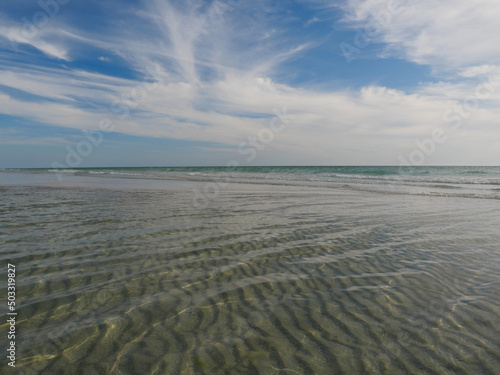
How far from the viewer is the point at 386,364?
106 inches

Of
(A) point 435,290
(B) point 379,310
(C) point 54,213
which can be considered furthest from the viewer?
(C) point 54,213

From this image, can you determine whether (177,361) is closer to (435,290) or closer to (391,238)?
(435,290)

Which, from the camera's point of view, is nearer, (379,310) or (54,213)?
(379,310)

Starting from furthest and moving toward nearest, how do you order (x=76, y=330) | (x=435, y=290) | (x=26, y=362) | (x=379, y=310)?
(x=435, y=290), (x=379, y=310), (x=76, y=330), (x=26, y=362)

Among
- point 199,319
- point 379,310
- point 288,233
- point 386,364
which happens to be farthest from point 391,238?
point 199,319

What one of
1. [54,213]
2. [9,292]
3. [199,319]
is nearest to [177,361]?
[199,319]

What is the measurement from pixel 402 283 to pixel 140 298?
3992 millimetres

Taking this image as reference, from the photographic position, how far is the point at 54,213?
9.34m

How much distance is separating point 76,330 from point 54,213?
789 cm

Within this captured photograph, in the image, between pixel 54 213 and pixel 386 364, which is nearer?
pixel 386 364

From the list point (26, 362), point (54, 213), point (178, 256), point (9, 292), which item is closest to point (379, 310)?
point (178, 256)

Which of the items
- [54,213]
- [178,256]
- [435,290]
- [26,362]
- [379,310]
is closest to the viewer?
[26,362]

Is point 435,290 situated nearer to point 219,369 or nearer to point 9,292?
point 219,369

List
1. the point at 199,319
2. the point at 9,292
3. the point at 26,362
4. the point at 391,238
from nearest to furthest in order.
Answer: the point at 26,362 → the point at 199,319 → the point at 9,292 → the point at 391,238
